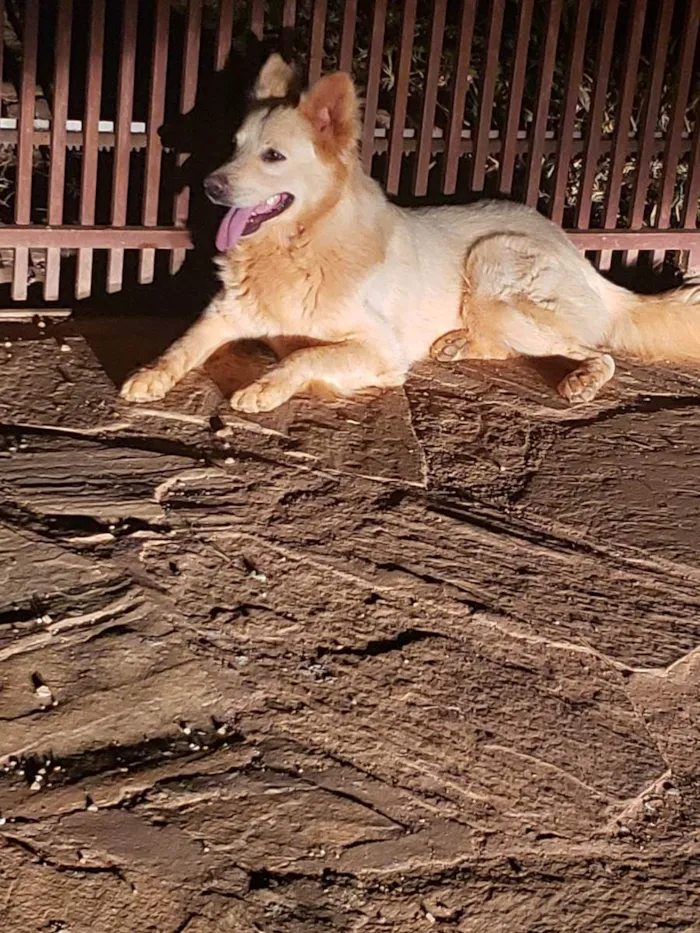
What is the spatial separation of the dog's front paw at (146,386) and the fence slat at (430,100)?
1.91 meters

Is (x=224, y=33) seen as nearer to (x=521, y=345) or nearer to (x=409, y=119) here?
(x=409, y=119)

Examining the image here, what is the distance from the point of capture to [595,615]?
425 centimetres

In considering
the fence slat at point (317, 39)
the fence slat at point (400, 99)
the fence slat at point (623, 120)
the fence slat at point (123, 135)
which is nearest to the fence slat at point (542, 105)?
the fence slat at point (623, 120)

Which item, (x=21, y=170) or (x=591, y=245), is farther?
(x=591, y=245)

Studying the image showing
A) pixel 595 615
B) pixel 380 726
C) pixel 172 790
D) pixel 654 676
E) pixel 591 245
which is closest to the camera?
pixel 172 790

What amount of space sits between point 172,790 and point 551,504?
209 cm

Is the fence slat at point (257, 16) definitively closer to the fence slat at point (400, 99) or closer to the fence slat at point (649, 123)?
the fence slat at point (400, 99)

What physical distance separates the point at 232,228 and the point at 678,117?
2.64 m

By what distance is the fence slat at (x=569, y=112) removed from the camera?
664 centimetres

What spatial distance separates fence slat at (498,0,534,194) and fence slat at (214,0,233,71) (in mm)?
1405

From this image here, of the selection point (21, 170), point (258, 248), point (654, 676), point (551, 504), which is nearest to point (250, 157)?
point (258, 248)

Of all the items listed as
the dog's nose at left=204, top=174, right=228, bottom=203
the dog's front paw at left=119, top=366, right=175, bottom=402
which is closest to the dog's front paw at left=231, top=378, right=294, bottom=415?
the dog's front paw at left=119, top=366, right=175, bottom=402

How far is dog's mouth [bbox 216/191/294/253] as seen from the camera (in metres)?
5.59

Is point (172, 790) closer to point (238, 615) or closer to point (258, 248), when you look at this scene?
point (238, 615)
